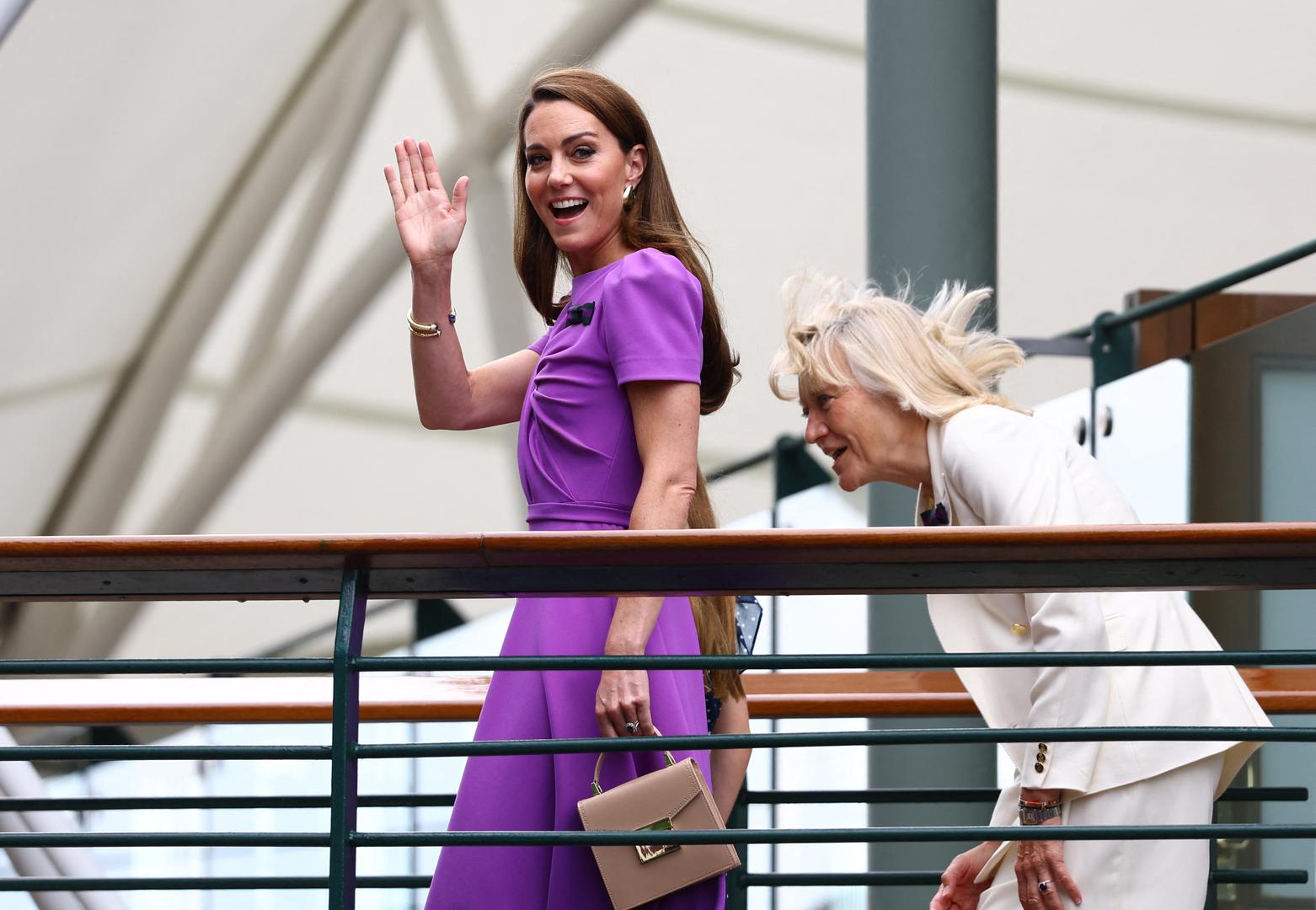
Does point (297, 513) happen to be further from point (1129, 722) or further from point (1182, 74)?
point (1129, 722)

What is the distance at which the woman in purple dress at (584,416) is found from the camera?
2.23 m

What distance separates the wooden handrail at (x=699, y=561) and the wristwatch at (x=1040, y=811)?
0.49 metres

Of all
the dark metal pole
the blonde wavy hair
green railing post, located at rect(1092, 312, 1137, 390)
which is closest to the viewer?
the blonde wavy hair

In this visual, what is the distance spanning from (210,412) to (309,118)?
2695 mm

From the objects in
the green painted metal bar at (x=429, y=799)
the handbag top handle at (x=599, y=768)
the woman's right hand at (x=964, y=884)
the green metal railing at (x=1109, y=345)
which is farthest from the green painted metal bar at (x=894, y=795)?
the green metal railing at (x=1109, y=345)

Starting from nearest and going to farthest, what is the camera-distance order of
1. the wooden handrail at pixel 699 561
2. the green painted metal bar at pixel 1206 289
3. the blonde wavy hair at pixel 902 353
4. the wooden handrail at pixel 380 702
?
the wooden handrail at pixel 699 561 < the blonde wavy hair at pixel 902 353 < the wooden handrail at pixel 380 702 < the green painted metal bar at pixel 1206 289

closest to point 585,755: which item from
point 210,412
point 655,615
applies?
point 655,615

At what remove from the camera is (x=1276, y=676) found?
3.32 m

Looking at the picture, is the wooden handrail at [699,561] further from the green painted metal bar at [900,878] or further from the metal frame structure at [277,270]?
the metal frame structure at [277,270]

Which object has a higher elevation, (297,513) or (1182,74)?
(1182,74)

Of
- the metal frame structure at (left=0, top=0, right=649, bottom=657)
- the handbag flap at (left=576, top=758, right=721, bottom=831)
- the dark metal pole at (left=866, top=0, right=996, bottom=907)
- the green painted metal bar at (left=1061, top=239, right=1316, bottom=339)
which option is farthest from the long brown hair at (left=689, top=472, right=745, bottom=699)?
the metal frame structure at (left=0, top=0, right=649, bottom=657)

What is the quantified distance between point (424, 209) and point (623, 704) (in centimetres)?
87

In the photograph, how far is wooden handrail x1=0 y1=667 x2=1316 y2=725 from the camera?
119 inches

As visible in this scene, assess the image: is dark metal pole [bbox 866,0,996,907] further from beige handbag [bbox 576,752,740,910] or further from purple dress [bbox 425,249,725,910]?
beige handbag [bbox 576,752,740,910]
